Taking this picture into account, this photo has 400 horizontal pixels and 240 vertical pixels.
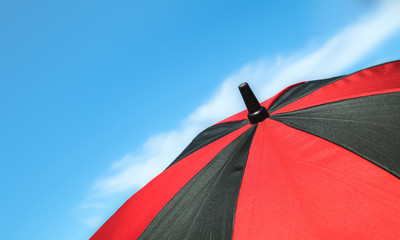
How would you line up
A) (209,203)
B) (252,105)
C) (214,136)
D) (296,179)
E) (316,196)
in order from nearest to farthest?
(316,196) → (296,179) → (209,203) → (252,105) → (214,136)

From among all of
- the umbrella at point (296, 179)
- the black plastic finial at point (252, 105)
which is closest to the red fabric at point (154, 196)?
the umbrella at point (296, 179)

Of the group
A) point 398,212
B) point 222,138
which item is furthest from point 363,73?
point 398,212

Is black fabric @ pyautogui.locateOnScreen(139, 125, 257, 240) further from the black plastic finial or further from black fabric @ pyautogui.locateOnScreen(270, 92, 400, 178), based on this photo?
black fabric @ pyautogui.locateOnScreen(270, 92, 400, 178)

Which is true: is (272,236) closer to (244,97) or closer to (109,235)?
(244,97)

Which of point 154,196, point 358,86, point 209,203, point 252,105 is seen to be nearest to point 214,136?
point 252,105

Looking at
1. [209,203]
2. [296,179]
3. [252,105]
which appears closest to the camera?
[296,179]

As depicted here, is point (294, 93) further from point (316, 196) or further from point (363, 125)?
point (316, 196)

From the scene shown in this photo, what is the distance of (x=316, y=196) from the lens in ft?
4.82

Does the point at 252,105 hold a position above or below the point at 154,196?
above

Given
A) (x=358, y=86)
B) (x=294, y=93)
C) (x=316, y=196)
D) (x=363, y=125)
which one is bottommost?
(x=316, y=196)

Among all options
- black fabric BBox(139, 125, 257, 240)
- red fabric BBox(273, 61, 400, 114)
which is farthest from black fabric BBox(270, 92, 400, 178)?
black fabric BBox(139, 125, 257, 240)

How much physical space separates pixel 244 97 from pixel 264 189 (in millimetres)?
876

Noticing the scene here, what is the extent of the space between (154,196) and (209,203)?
0.70 meters

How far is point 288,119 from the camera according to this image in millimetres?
2205
